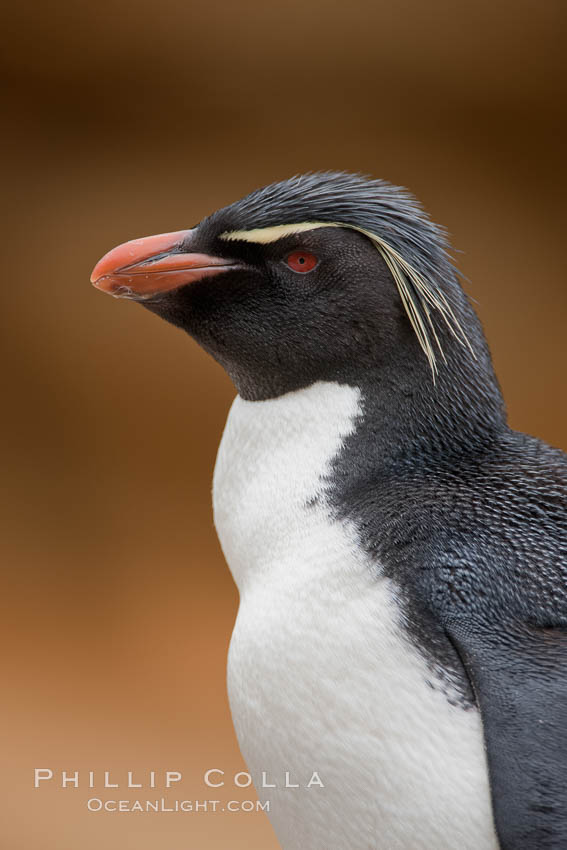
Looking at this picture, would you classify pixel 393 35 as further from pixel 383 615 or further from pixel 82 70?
pixel 383 615

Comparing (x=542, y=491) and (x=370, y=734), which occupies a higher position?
(x=542, y=491)

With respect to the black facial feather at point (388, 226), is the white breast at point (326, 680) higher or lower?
lower

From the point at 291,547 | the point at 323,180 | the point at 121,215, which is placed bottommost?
the point at 291,547

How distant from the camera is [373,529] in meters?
0.70

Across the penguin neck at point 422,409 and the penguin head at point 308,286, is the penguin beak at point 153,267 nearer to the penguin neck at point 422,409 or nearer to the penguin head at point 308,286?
the penguin head at point 308,286

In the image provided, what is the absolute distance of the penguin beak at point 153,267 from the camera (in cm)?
76

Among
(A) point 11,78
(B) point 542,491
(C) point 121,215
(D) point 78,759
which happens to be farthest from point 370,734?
(A) point 11,78

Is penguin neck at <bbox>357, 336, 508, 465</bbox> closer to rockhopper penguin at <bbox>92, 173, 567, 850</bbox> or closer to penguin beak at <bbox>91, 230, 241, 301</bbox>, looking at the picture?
rockhopper penguin at <bbox>92, 173, 567, 850</bbox>

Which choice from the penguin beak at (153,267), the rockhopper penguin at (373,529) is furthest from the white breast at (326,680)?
the penguin beak at (153,267)

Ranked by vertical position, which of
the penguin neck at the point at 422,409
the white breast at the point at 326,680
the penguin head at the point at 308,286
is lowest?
the white breast at the point at 326,680

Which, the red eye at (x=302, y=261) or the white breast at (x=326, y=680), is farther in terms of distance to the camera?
the red eye at (x=302, y=261)

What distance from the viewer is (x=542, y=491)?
28.0 inches

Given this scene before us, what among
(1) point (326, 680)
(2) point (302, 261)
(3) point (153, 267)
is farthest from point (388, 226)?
(1) point (326, 680)

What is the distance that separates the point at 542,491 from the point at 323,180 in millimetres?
295
